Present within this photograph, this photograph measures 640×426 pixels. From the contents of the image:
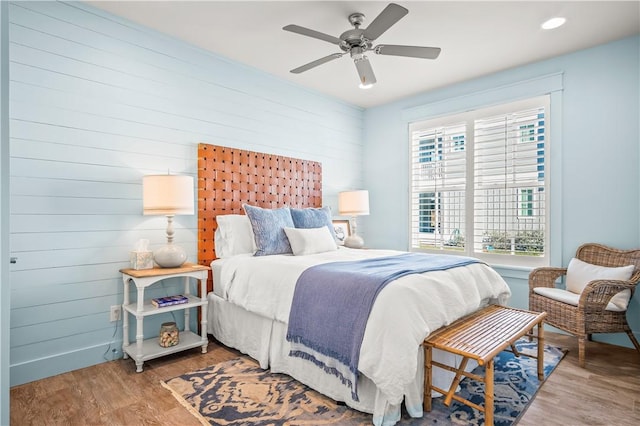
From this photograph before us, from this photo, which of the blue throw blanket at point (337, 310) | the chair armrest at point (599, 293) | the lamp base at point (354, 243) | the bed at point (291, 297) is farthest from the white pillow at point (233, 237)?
the chair armrest at point (599, 293)

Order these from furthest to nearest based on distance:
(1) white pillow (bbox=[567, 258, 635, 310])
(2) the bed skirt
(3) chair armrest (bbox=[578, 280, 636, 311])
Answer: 1. (1) white pillow (bbox=[567, 258, 635, 310])
2. (3) chair armrest (bbox=[578, 280, 636, 311])
3. (2) the bed skirt

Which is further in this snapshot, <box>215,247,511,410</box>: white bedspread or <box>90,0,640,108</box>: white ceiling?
<box>90,0,640,108</box>: white ceiling

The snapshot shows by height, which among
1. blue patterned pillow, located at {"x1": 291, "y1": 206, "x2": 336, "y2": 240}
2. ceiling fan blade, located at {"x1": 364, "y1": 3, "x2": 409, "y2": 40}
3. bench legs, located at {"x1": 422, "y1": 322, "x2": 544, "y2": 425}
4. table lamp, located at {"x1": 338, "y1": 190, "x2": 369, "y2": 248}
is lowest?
bench legs, located at {"x1": 422, "y1": 322, "x2": 544, "y2": 425}

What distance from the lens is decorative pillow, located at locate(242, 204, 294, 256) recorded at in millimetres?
3199

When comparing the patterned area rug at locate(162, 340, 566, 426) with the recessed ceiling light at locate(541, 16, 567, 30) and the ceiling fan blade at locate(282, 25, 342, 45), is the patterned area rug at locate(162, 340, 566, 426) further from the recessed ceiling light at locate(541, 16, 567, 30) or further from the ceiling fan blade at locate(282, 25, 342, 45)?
the recessed ceiling light at locate(541, 16, 567, 30)

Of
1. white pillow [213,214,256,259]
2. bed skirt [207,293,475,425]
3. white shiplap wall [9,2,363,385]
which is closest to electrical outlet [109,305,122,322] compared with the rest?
white shiplap wall [9,2,363,385]

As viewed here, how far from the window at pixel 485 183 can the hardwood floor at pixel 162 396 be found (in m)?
1.40

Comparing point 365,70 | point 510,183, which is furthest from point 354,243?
point 365,70

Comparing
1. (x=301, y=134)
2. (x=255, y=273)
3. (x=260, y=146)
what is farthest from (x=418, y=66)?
(x=255, y=273)

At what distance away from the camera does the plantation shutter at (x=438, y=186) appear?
4324mm

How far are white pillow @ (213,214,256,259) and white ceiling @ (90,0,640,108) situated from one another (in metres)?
1.67

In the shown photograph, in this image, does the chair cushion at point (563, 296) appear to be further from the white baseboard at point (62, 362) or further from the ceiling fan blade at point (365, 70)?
the white baseboard at point (62, 362)

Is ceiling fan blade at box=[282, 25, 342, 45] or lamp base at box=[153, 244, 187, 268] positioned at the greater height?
ceiling fan blade at box=[282, 25, 342, 45]

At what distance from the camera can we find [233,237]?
3.34m
